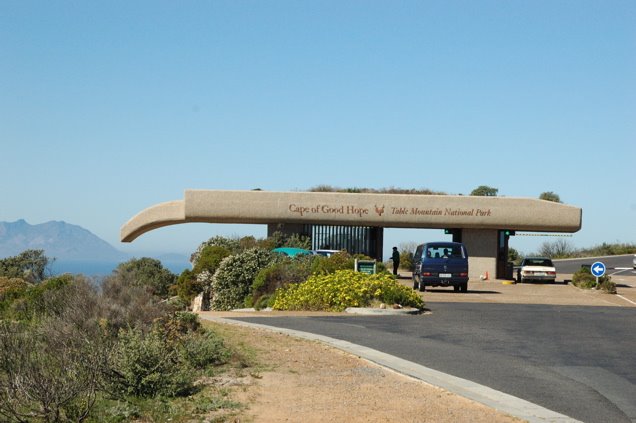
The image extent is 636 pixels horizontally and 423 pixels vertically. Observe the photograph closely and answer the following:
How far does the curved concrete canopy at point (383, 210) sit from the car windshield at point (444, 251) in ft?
44.6

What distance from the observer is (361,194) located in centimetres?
5128

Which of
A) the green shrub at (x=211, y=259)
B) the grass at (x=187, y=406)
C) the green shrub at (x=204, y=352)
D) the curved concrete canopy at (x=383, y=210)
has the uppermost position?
the curved concrete canopy at (x=383, y=210)

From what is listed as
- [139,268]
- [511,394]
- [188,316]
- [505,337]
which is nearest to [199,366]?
[188,316]

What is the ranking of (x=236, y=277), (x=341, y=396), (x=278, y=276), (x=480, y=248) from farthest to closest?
(x=480, y=248) → (x=236, y=277) → (x=278, y=276) → (x=341, y=396)

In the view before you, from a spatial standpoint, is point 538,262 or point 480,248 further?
point 480,248

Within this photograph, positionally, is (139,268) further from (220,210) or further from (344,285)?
(344,285)

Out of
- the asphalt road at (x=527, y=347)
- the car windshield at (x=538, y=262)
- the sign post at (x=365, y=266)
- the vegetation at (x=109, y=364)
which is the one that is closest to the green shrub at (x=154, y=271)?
the sign post at (x=365, y=266)

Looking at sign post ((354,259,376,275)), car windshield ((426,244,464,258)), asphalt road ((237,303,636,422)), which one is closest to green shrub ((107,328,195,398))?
asphalt road ((237,303,636,422))

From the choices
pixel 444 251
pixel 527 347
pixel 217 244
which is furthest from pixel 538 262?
pixel 527 347

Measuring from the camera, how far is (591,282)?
43.6 m

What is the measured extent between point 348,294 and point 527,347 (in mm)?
10071

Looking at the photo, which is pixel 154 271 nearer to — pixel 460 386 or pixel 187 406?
pixel 460 386

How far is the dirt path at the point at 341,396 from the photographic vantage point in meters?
9.30

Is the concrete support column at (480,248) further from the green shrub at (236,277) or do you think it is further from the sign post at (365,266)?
the sign post at (365,266)
